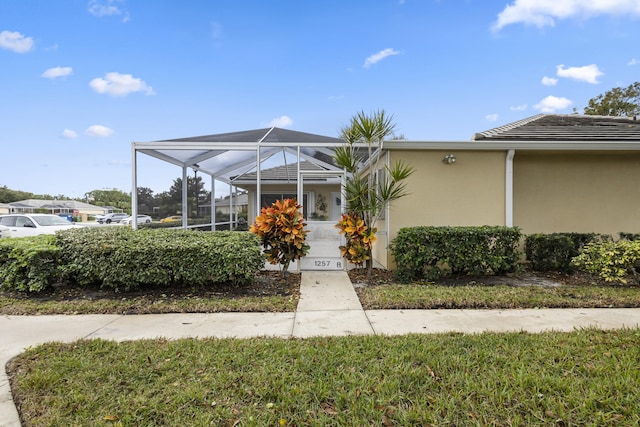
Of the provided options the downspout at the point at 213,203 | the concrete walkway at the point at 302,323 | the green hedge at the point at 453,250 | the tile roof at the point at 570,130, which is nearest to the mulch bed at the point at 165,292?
the concrete walkway at the point at 302,323

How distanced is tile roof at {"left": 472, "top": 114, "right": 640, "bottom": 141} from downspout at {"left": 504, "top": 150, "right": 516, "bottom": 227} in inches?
30.7

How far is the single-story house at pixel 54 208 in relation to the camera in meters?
51.3

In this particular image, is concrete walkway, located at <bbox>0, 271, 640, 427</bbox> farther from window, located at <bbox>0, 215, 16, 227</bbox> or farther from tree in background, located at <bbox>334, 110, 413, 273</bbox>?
window, located at <bbox>0, 215, 16, 227</bbox>

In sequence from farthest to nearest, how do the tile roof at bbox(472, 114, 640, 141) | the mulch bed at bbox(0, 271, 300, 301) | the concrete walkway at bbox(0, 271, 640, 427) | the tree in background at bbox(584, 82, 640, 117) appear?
the tree in background at bbox(584, 82, 640, 117) < the tile roof at bbox(472, 114, 640, 141) < the mulch bed at bbox(0, 271, 300, 301) < the concrete walkway at bbox(0, 271, 640, 427)

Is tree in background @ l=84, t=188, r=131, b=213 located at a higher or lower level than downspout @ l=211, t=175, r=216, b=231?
higher

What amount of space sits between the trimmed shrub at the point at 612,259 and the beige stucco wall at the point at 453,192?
1.74 m

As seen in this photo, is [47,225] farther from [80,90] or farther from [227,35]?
[227,35]

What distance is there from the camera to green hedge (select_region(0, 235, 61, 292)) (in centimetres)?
511

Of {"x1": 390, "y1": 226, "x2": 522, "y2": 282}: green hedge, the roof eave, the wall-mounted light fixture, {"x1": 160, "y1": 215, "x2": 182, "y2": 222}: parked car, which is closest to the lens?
{"x1": 390, "y1": 226, "x2": 522, "y2": 282}: green hedge

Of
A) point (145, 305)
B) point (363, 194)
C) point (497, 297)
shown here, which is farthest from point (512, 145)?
point (145, 305)

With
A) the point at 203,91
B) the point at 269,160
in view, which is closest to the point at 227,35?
the point at 203,91

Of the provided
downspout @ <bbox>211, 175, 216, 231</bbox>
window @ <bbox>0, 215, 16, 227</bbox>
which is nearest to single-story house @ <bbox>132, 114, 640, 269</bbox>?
downspout @ <bbox>211, 175, 216, 231</bbox>

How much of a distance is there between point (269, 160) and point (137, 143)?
3.30 m

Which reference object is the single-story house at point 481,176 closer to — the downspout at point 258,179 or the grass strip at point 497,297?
the downspout at point 258,179
